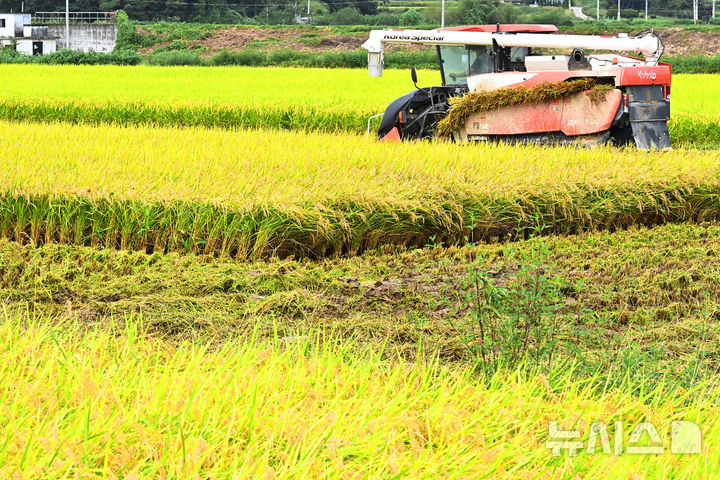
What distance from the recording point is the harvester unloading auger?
27.2 feet

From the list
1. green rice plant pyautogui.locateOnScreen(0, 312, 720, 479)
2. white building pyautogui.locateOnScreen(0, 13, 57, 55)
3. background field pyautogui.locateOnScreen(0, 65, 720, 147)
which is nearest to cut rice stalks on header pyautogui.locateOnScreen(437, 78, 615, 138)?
background field pyautogui.locateOnScreen(0, 65, 720, 147)

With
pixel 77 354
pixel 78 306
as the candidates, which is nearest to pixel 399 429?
pixel 77 354

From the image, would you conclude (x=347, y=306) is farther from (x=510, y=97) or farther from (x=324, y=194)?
(x=510, y=97)

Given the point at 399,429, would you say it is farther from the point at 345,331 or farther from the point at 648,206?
the point at 648,206

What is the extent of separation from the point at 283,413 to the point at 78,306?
271 centimetres

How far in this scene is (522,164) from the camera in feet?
23.3

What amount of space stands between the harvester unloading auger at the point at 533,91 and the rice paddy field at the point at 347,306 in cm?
59

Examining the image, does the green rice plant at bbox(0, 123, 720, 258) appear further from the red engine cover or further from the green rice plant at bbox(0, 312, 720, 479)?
the green rice plant at bbox(0, 312, 720, 479)

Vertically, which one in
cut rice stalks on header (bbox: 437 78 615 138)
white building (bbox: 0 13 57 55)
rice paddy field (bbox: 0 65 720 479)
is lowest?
rice paddy field (bbox: 0 65 720 479)

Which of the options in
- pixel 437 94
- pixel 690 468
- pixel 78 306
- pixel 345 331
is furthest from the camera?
pixel 437 94

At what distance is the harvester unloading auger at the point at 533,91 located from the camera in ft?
27.2

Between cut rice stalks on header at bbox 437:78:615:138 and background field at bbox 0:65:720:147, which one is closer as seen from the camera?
cut rice stalks on header at bbox 437:78:615:138

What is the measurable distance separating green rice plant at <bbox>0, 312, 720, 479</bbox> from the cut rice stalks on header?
6.18 meters

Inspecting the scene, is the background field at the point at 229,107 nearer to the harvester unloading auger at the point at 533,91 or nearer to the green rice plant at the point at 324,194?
the harvester unloading auger at the point at 533,91
